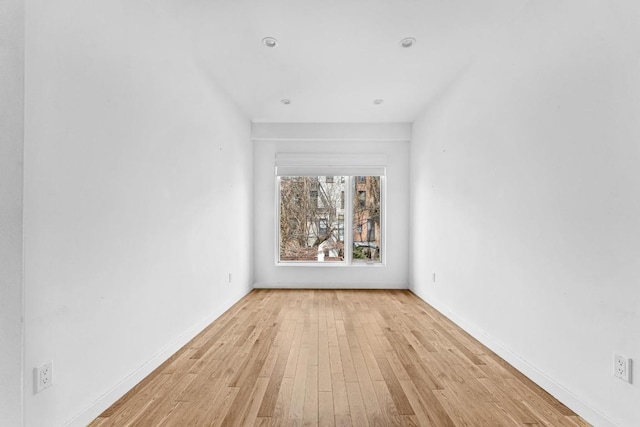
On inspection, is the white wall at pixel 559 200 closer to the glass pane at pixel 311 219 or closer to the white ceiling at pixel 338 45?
the white ceiling at pixel 338 45

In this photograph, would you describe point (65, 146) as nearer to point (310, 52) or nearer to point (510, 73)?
point (310, 52)

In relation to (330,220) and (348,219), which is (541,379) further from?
(330,220)

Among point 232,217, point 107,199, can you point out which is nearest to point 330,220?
point 232,217

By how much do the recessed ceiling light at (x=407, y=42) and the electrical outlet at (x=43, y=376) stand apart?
10.4ft

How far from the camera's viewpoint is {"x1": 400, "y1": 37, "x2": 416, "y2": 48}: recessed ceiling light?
2.67m

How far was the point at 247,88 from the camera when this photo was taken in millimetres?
3676

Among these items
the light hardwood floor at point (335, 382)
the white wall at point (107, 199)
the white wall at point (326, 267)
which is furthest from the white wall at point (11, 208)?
the white wall at point (326, 267)

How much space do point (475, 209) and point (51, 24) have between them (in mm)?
3236

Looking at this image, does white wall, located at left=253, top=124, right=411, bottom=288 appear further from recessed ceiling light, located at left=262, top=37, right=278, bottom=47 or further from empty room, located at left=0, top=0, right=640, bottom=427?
recessed ceiling light, located at left=262, top=37, right=278, bottom=47

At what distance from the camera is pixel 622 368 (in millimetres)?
1542

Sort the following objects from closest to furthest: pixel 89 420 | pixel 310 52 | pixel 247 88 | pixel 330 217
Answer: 1. pixel 89 420
2. pixel 310 52
3. pixel 247 88
4. pixel 330 217

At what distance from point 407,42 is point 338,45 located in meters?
0.59

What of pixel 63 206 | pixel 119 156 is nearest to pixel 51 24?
pixel 119 156

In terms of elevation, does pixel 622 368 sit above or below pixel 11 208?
below
